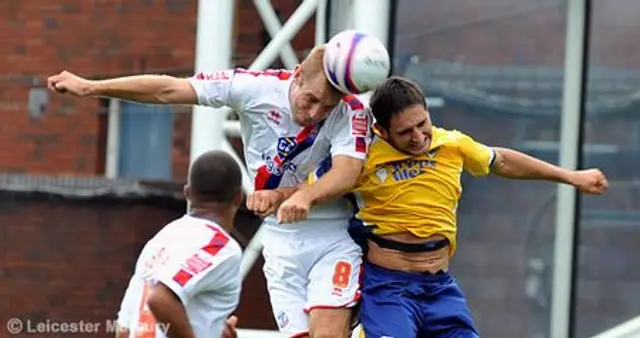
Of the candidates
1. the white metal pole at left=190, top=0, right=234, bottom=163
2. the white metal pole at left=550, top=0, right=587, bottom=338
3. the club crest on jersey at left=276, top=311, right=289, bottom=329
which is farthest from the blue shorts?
the white metal pole at left=550, top=0, right=587, bottom=338

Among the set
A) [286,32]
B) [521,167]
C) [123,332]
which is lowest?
[123,332]

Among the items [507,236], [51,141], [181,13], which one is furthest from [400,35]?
[51,141]

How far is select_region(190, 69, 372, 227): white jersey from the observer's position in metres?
5.41

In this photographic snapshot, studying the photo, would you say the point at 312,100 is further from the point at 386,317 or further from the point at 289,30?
the point at 289,30

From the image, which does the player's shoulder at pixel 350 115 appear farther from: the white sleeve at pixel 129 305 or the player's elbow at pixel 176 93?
the white sleeve at pixel 129 305

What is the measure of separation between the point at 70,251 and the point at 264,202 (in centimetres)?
582

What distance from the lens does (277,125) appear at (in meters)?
5.49

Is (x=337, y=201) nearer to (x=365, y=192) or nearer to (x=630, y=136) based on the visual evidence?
(x=365, y=192)

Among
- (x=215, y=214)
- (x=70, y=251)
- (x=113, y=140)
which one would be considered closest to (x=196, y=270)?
(x=215, y=214)

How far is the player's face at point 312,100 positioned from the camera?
5.28 meters

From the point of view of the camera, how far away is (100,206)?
10766 mm

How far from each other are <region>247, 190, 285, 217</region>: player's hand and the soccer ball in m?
0.37

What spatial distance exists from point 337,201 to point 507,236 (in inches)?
117

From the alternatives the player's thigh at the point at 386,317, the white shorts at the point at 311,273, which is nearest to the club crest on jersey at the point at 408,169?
the white shorts at the point at 311,273
